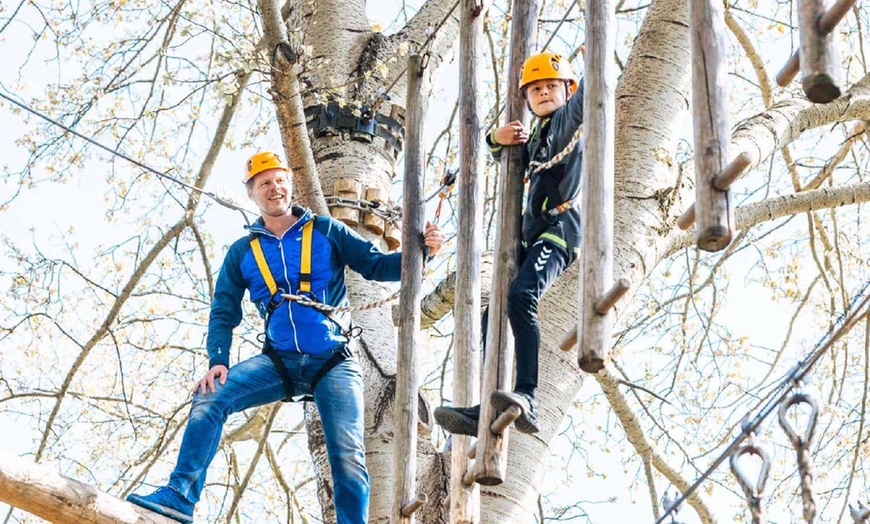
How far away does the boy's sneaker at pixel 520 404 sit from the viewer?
488 cm

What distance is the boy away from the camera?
5.17 metres

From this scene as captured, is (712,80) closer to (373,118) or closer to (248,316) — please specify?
(373,118)

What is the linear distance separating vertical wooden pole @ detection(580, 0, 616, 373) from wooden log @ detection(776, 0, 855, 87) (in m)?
0.65

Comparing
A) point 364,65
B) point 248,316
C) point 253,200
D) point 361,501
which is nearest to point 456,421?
point 361,501

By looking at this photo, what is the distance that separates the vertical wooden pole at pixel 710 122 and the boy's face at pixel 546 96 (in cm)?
139

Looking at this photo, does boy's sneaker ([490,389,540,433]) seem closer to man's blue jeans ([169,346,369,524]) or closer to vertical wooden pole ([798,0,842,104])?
man's blue jeans ([169,346,369,524])

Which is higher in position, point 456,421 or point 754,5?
point 754,5

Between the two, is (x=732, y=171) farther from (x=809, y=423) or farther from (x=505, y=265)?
(x=505, y=265)

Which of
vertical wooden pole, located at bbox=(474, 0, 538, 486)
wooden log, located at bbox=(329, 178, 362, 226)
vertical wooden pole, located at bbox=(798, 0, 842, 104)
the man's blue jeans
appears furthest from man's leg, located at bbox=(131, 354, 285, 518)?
vertical wooden pole, located at bbox=(798, 0, 842, 104)

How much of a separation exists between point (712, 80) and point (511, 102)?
163cm

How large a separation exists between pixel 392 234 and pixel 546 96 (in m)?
1.99

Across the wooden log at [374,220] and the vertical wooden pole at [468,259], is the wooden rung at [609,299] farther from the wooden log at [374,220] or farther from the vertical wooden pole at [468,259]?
the wooden log at [374,220]

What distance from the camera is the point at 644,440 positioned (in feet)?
25.9

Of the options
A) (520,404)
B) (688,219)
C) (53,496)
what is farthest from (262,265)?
(688,219)
